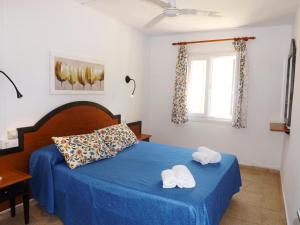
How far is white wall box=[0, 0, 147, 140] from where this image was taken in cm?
239

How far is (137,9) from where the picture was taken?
A: 3189 millimetres

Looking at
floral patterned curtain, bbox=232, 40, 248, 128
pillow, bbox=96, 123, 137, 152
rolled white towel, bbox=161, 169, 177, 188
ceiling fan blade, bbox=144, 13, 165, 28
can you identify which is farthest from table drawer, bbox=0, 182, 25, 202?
floral patterned curtain, bbox=232, 40, 248, 128

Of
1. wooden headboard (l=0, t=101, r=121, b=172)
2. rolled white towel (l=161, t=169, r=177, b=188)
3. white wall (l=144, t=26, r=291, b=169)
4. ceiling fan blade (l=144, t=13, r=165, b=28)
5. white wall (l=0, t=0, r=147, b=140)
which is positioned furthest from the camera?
white wall (l=144, t=26, r=291, b=169)

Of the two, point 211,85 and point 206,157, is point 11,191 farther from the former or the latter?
point 211,85

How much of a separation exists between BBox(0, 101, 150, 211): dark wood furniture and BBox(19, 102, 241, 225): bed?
12 millimetres

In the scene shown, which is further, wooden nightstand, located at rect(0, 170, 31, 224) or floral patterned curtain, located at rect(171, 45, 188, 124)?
floral patterned curtain, located at rect(171, 45, 188, 124)

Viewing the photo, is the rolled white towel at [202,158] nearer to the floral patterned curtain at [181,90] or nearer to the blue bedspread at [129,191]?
the blue bedspread at [129,191]

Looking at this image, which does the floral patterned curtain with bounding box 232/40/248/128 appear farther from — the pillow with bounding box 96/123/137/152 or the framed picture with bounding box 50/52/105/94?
the framed picture with bounding box 50/52/105/94

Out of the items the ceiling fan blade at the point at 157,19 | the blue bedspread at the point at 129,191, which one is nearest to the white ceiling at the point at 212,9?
the ceiling fan blade at the point at 157,19

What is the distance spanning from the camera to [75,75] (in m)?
3.11

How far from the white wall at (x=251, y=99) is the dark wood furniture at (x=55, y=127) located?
5.10ft

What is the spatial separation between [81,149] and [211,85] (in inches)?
111

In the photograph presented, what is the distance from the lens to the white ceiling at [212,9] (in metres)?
2.93

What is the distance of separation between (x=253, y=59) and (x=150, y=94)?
211cm
